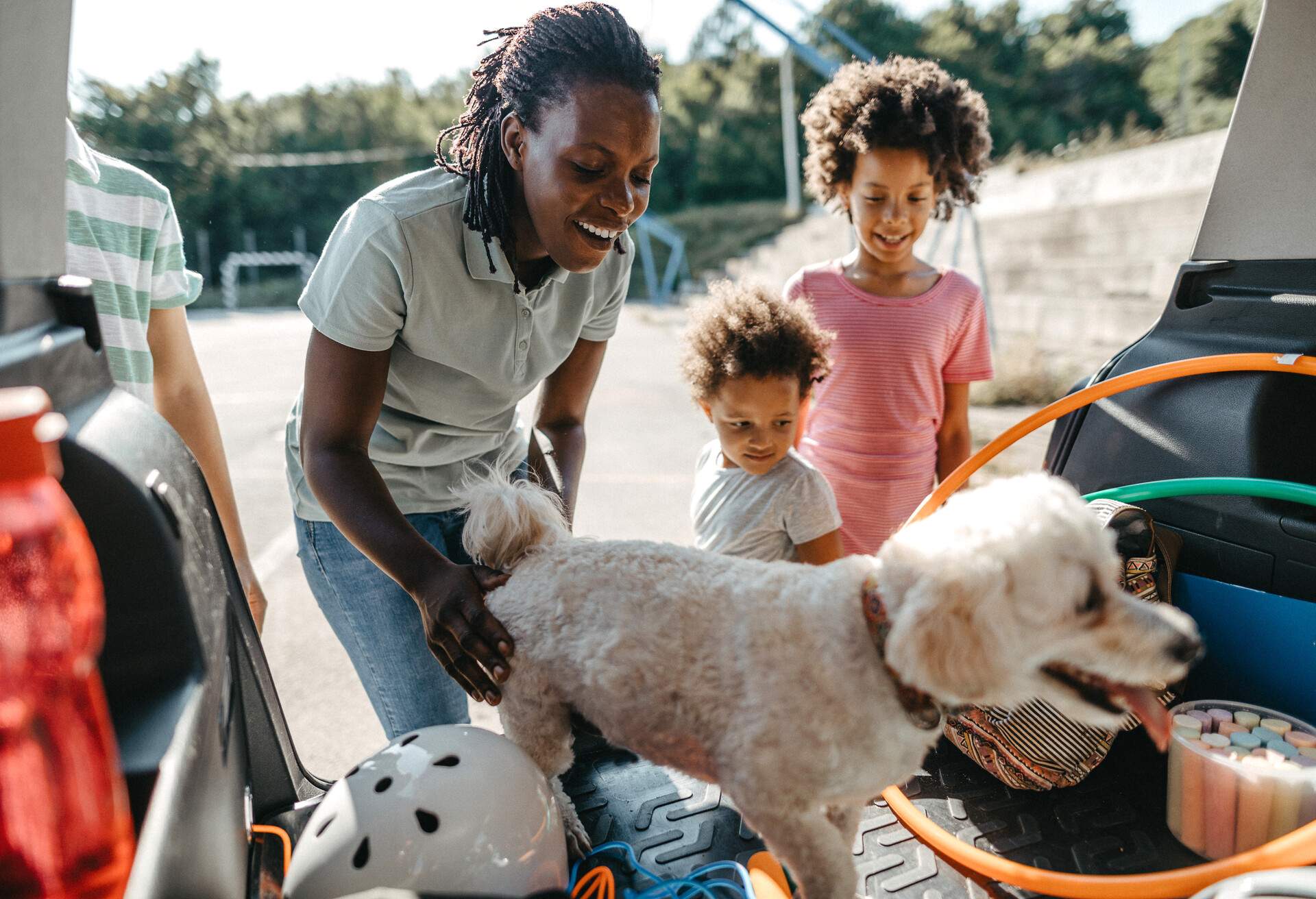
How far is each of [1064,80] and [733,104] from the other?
12.9m

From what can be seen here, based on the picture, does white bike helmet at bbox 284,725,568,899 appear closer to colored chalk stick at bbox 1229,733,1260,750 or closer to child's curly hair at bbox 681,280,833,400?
child's curly hair at bbox 681,280,833,400

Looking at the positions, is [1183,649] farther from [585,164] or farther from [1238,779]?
[585,164]

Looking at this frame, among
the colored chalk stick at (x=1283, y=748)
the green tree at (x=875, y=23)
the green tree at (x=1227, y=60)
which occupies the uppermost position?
the green tree at (x=875, y=23)

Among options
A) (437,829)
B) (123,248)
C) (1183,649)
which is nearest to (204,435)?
(123,248)

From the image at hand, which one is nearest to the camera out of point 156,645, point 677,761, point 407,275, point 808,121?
point 156,645

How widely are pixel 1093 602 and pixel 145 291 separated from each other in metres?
2.25

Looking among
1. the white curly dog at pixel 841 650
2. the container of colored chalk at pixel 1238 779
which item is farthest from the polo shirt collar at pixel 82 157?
the container of colored chalk at pixel 1238 779

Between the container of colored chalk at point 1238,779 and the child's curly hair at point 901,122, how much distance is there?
77.4 inches

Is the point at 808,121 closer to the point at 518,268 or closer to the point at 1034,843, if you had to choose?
the point at 518,268

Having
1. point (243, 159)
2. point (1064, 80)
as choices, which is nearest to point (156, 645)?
point (1064, 80)

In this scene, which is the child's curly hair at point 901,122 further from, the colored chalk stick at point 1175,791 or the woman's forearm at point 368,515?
the woman's forearm at point 368,515

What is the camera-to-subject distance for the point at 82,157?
183cm

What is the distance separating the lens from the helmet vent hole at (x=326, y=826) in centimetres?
130

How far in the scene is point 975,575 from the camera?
1.12m
